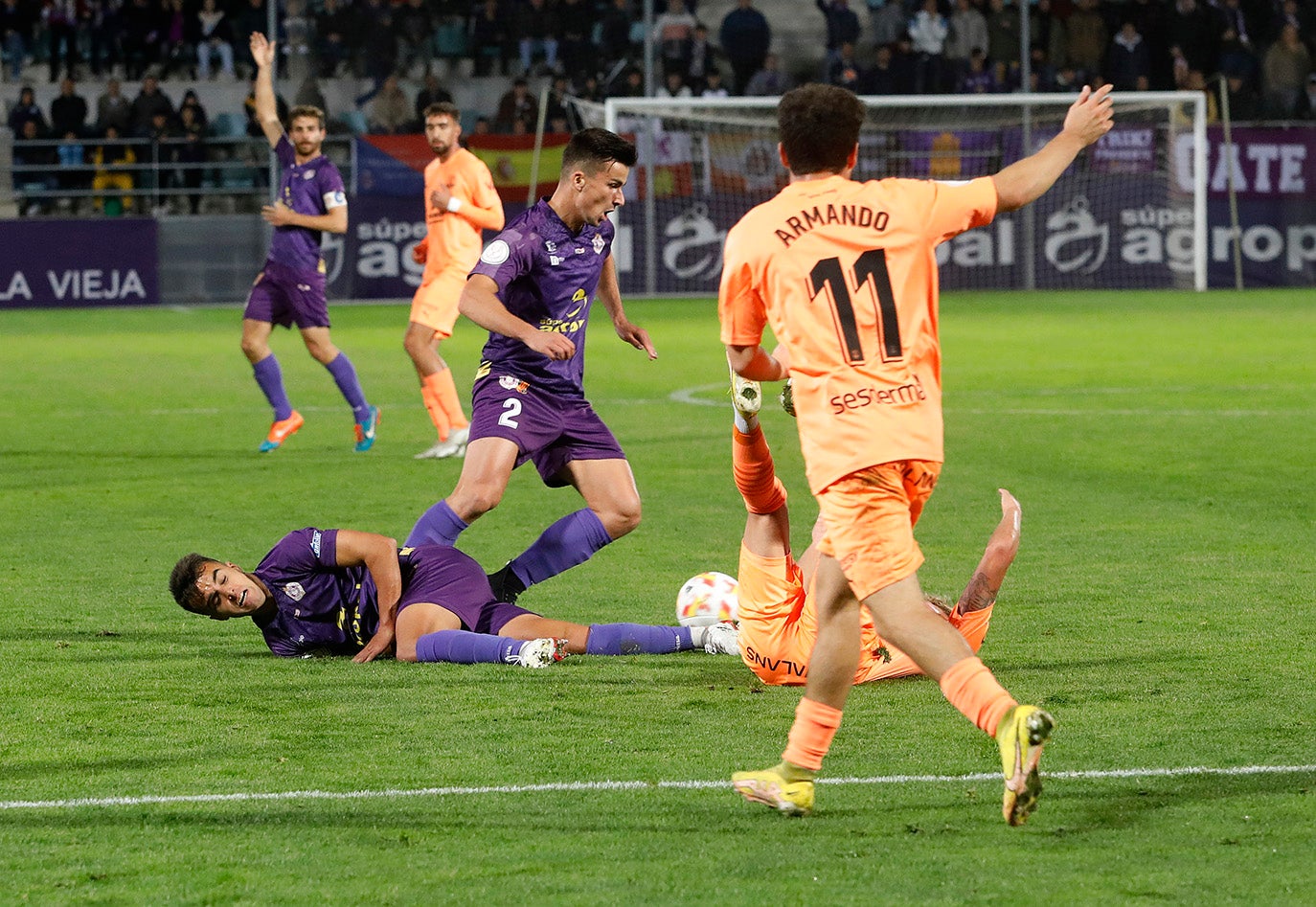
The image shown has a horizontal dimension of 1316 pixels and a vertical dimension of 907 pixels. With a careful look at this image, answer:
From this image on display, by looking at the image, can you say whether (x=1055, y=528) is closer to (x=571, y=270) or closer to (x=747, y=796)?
(x=571, y=270)

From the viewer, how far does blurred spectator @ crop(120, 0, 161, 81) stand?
30047 mm

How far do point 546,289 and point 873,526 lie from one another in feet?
9.80

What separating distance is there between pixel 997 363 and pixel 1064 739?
42.6ft

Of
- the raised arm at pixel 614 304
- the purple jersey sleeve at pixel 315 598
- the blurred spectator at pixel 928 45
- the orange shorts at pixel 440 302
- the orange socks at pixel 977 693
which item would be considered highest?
the blurred spectator at pixel 928 45

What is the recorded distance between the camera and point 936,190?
14.2 feet

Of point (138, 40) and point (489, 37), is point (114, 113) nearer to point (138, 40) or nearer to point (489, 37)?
point (138, 40)

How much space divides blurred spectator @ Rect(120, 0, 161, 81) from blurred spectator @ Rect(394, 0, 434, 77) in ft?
13.0

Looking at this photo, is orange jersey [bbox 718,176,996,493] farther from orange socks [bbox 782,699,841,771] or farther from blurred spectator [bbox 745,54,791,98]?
blurred spectator [bbox 745,54,791,98]

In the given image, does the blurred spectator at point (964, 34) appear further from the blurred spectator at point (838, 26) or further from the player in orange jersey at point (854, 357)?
the player in orange jersey at point (854, 357)

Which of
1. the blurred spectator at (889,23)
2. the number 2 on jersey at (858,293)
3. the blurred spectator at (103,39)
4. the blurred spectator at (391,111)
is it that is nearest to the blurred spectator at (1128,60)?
the blurred spectator at (889,23)

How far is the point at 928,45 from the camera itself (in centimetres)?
3000

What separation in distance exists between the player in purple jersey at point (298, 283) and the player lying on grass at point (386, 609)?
6.14 meters

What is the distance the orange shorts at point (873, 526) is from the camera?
13.6ft

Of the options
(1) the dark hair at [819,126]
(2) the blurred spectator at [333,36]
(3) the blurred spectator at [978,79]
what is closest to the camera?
(1) the dark hair at [819,126]
